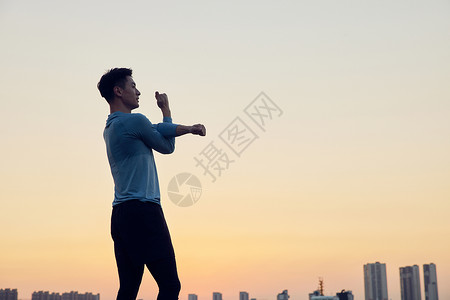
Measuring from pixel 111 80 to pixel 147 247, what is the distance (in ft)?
4.97

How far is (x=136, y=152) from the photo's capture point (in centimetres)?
473

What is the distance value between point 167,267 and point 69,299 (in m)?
136

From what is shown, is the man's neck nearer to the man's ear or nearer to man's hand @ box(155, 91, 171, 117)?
the man's ear

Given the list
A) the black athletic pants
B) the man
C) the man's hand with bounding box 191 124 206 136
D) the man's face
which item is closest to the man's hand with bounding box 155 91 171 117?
the man

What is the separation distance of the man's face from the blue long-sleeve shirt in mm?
186

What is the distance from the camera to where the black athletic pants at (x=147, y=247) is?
455cm

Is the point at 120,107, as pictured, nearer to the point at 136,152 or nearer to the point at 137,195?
the point at 136,152

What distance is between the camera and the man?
457cm

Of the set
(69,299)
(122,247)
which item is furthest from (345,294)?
(122,247)

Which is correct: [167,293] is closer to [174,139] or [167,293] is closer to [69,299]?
[174,139]

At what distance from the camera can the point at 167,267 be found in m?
4.55

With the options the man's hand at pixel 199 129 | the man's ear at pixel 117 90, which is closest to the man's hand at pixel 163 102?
the man's ear at pixel 117 90

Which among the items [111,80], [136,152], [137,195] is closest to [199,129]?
[136,152]

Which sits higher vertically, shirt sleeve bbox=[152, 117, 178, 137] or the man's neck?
the man's neck
